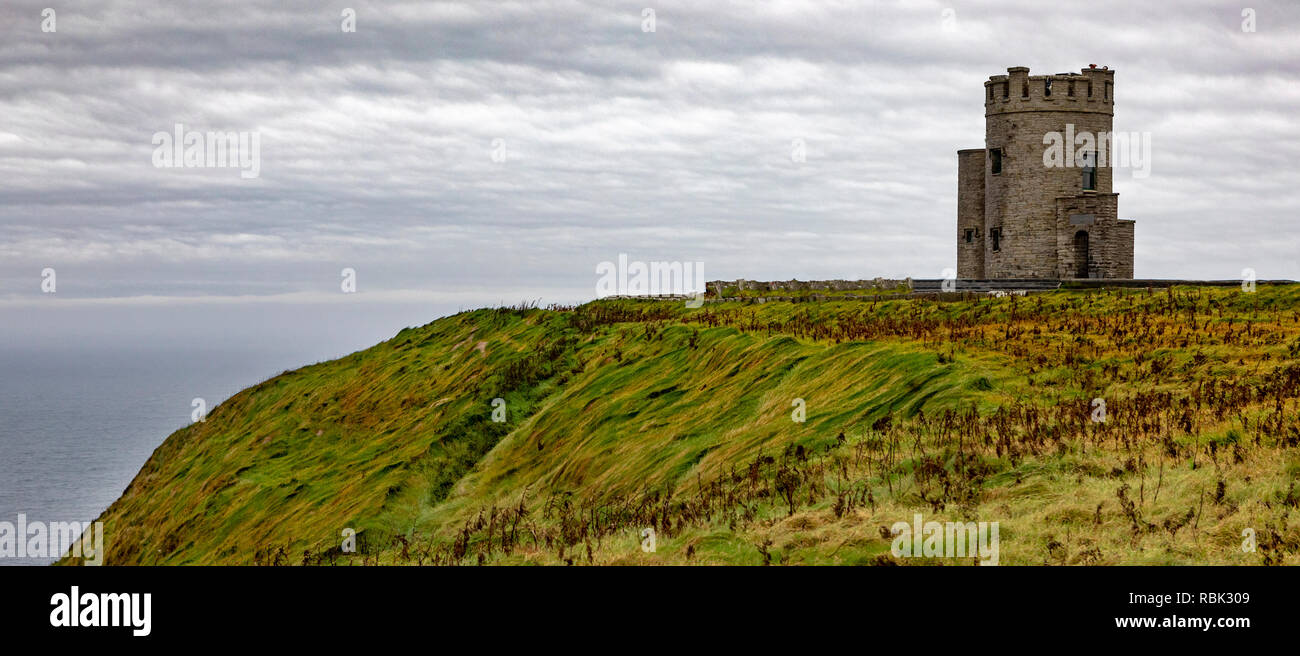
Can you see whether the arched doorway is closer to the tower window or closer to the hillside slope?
the tower window

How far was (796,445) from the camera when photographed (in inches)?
568

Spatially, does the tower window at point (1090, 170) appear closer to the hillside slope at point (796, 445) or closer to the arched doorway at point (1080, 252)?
the arched doorway at point (1080, 252)

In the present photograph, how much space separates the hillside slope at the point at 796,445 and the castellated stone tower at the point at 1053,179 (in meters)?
23.6

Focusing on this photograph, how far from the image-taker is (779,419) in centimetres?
1628

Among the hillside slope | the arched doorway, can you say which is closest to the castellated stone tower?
the arched doorway

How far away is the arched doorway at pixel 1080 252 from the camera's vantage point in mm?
51156

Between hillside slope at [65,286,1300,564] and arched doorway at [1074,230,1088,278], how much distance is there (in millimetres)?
23593

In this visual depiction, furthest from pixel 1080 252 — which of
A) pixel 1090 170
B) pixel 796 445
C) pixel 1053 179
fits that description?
pixel 796 445

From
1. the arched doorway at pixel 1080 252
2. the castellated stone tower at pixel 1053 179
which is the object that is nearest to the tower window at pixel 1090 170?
the castellated stone tower at pixel 1053 179

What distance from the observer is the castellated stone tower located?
50.8m

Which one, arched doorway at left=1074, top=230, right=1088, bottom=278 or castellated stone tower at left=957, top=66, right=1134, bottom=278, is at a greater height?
castellated stone tower at left=957, top=66, right=1134, bottom=278
